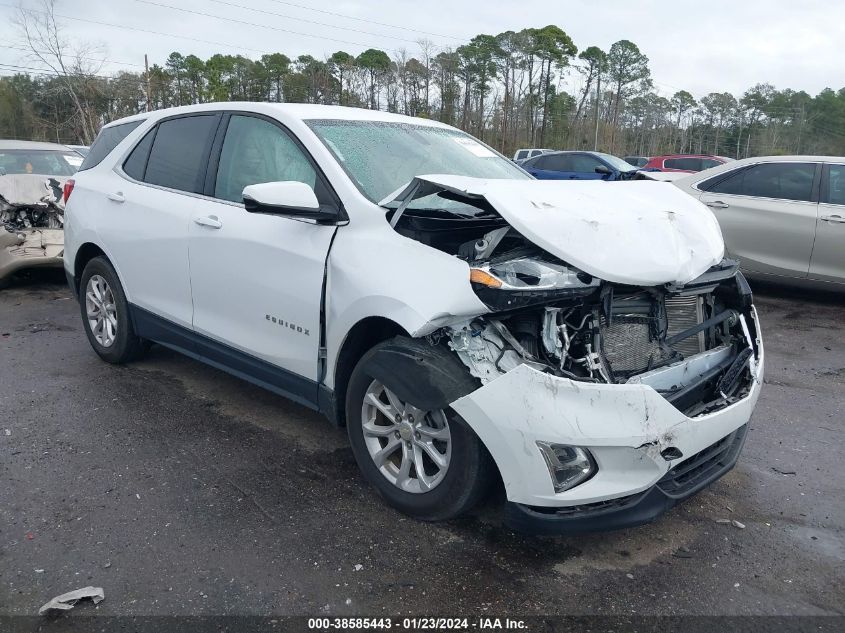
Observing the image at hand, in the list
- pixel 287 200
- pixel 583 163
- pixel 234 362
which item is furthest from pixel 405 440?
pixel 583 163

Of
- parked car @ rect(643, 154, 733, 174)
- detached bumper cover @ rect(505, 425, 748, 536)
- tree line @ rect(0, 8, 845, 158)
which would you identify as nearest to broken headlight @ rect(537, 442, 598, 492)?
detached bumper cover @ rect(505, 425, 748, 536)

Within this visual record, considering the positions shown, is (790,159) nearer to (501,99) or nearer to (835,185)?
(835,185)

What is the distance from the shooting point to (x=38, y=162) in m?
8.94

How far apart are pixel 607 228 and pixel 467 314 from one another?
0.69 m

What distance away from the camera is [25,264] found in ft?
25.1

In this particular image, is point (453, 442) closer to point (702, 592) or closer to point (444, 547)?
point (444, 547)

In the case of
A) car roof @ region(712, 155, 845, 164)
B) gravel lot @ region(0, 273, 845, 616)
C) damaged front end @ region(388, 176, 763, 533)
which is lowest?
gravel lot @ region(0, 273, 845, 616)

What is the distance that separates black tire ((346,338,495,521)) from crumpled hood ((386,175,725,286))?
2.13 feet

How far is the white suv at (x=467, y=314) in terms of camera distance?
2586 mm

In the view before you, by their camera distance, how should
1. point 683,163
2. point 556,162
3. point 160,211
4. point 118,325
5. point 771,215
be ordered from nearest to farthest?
→ point 160,211, point 118,325, point 771,215, point 556,162, point 683,163

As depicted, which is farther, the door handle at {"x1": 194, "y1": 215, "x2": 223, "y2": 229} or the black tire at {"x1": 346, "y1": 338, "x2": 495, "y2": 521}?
the door handle at {"x1": 194, "y1": 215, "x2": 223, "y2": 229}

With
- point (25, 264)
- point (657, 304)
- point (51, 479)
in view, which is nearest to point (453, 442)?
point (657, 304)

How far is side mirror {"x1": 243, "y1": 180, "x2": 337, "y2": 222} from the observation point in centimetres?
321

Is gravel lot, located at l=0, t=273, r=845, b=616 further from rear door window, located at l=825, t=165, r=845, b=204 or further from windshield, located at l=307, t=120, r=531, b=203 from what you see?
rear door window, located at l=825, t=165, r=845, b=204
